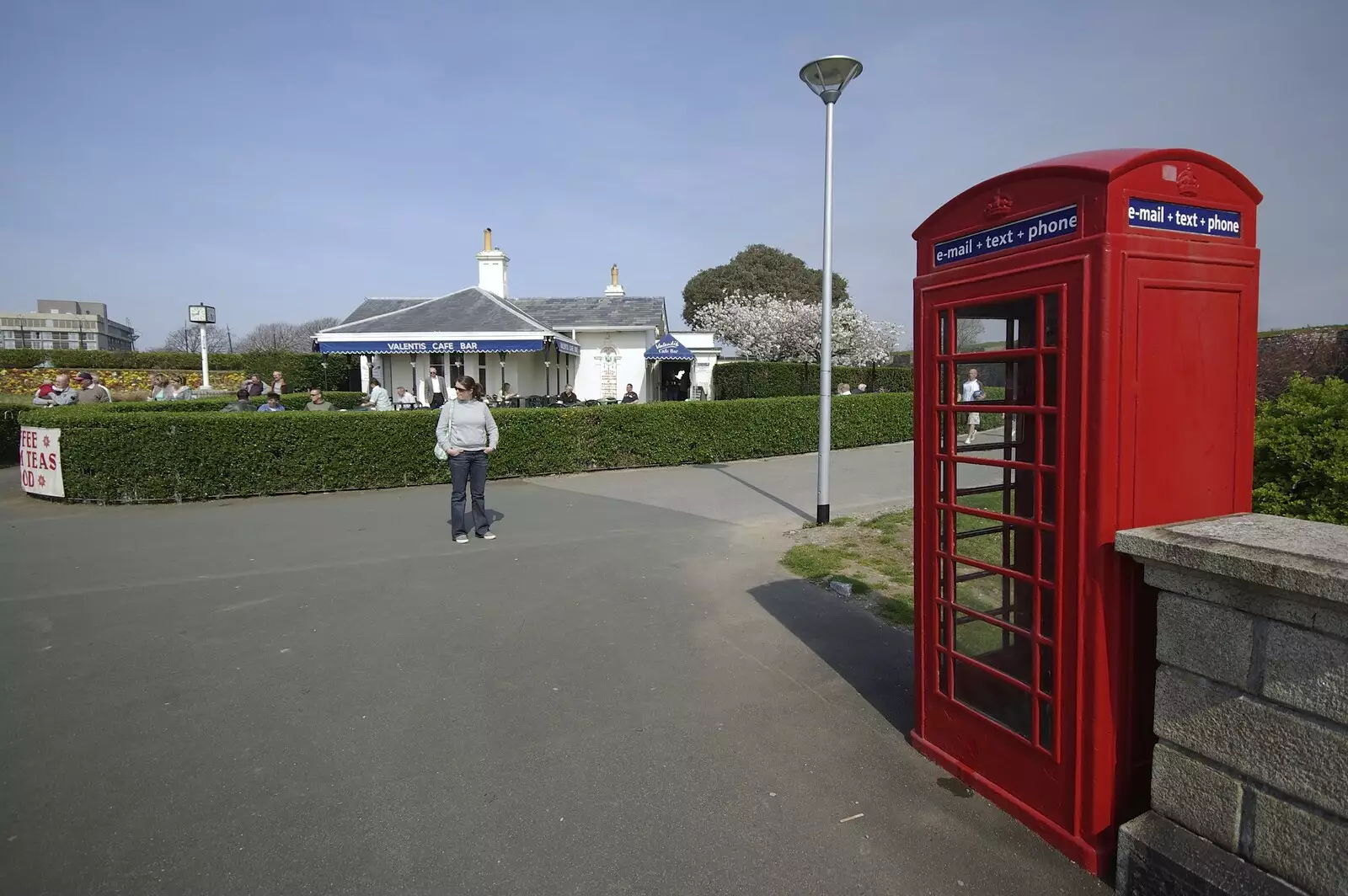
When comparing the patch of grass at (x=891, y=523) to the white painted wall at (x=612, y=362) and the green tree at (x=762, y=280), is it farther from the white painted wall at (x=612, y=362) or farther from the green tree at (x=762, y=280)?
the green tree at (x=762, y=280)

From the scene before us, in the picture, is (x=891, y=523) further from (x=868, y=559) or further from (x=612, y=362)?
(x=612, y=362)

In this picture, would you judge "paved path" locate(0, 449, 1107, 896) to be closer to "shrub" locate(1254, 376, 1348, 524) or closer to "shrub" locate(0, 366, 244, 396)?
"shrub" locate(1254, 376, 1348, 524)

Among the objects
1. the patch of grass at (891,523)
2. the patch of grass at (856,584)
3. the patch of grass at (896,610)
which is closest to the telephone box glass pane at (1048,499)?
the patch of grass at (896,610)

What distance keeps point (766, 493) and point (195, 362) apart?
118 feet

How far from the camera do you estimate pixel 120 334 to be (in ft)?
412

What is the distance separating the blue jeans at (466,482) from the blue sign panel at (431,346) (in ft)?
45.4

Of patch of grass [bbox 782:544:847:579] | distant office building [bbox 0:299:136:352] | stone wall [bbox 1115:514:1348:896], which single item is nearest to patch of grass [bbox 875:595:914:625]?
patch of grass [bbox 782:544:847:579]

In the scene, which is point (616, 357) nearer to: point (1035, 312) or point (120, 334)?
point (1035, 312)

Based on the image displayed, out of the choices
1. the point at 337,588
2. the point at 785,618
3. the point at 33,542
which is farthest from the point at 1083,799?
the point at 33,542

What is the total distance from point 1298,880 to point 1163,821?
1.45ft

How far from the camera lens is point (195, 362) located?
37.3m

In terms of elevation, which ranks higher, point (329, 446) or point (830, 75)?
point (830, 75)

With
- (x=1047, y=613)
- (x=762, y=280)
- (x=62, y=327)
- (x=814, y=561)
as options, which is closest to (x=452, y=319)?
(x=814, y=561)

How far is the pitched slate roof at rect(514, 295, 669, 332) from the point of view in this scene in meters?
29.2
